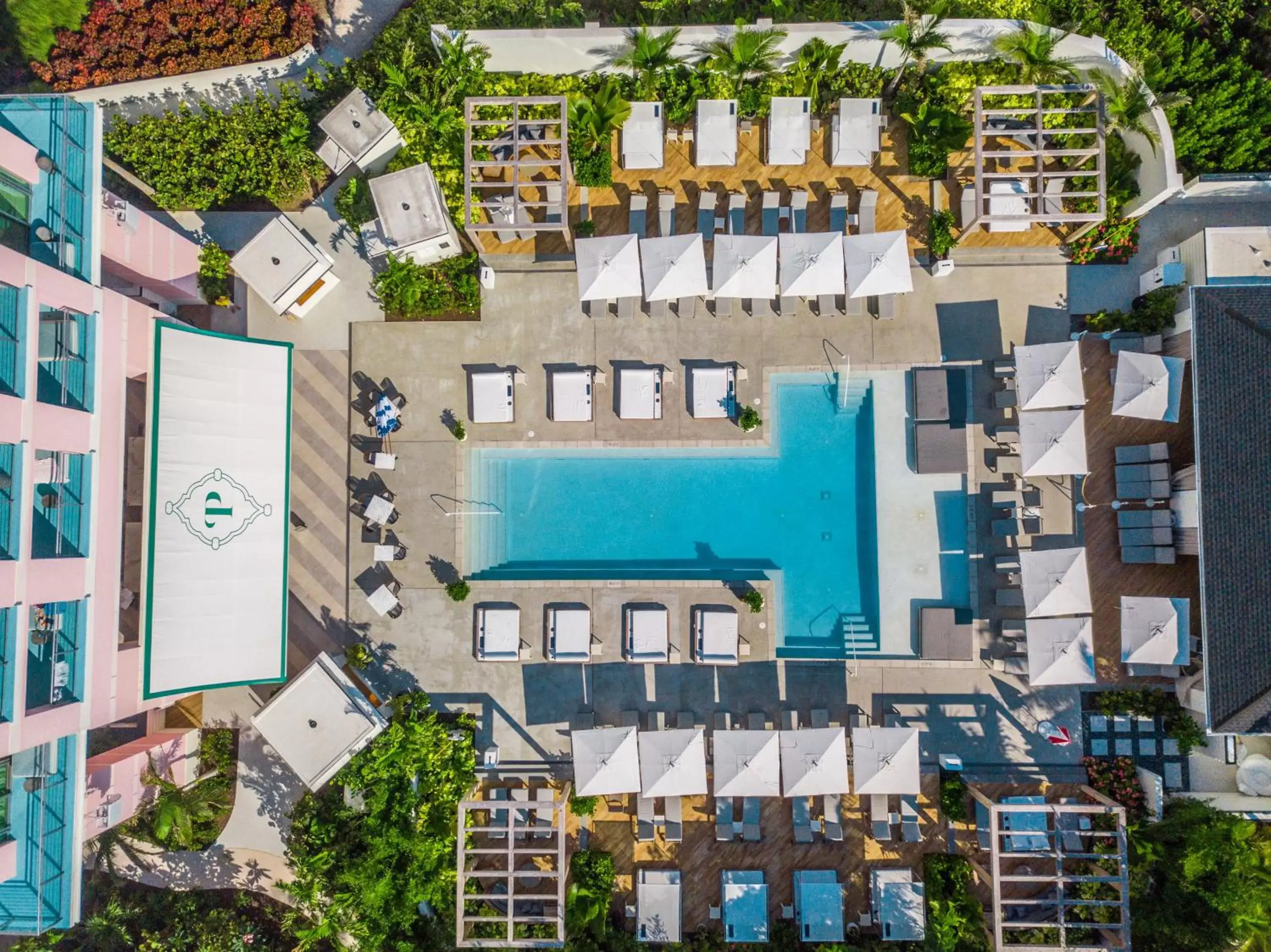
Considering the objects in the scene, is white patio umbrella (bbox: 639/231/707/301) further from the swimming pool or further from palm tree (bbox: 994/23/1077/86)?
palm tree (bbox: 994/23/1077/86)

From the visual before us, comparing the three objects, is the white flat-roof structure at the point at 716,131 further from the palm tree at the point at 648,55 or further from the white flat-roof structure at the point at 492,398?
the white flat-roof structure at the point at 492,398

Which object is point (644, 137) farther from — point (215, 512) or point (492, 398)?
point (215, 512)

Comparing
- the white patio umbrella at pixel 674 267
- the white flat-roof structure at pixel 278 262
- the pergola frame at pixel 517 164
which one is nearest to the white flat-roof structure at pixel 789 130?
the white patio umbrella at pixel 674 267

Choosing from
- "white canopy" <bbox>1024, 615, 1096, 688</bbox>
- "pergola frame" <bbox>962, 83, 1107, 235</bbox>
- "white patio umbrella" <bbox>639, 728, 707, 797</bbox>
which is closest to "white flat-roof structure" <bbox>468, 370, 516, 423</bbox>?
"white patio umbrella" <bbox>639, 728, 707, 797</bbox>

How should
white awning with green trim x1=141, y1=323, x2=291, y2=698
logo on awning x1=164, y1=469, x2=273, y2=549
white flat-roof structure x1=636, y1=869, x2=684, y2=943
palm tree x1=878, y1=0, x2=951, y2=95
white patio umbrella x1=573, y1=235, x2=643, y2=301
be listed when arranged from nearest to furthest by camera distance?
white awning with green trim x1=141, y1=323, x2=291, y2=698 < logo on awning x1=164, y1=469, x2=273, y2=549 < palm tree x1=878, y1=0, x2=951, y2=95 < white flat-roof structure x1=636, y1=869, x2=684, y2=943 < white patio umbrella x1=573, y1=235, x2=643, y2=301

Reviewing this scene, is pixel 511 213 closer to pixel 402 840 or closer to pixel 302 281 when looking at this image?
pixel 302 281
